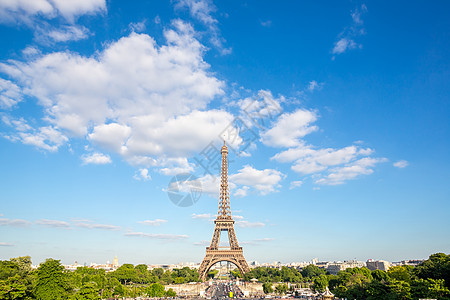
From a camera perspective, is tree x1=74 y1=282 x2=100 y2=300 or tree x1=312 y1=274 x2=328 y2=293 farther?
tree x1=312 y1=274 x2=328 y2=293

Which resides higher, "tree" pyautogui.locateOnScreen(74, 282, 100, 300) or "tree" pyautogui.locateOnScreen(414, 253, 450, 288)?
"tree" pyautogui.locateOnScreen(414, 253, 450, 288)

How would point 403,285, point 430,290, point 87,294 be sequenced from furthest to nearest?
point 403,285
point 87,294
point 430,290

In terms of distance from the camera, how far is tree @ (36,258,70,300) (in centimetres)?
4166

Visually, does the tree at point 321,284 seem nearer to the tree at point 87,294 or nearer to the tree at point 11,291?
the tree at point 87,294

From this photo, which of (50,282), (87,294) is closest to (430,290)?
(87,294)

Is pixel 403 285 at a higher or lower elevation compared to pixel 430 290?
higher

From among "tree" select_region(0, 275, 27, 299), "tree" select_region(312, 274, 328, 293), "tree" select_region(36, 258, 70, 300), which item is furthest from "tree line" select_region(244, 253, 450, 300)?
"tree" select_region(0, 275, 27, 299)

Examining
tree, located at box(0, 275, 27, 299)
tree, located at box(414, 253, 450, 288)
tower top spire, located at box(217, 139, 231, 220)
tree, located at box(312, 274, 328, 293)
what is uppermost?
tower top spire, located at box(217, 139, 231, 220)

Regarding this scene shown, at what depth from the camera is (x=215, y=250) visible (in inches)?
3836

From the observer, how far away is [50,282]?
42438 millimetres

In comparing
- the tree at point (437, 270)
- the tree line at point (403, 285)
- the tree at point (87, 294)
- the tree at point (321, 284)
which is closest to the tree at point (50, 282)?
the tree at point (87, 294)

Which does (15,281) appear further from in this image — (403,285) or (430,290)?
(430,290)

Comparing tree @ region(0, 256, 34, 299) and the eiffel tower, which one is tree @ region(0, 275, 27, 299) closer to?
tree @ region(0, 256, 34, 299)

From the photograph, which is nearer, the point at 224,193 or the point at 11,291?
the point at 11,291
